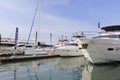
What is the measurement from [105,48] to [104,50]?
0.23 meters

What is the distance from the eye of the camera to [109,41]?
23094 millimetres

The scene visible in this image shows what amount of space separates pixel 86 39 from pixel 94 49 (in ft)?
4.20

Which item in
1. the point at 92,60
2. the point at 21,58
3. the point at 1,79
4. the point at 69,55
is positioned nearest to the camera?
the point at 1,79

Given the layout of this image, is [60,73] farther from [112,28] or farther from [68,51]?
[68,51]

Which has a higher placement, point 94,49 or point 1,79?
point 94,49

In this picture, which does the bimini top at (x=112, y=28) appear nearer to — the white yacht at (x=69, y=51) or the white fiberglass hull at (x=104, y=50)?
the white fiberglass hull at (x=104, y=50)

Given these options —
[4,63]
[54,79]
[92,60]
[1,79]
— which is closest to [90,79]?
[54,79]

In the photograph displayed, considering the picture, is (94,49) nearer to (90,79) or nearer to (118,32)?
(118,32)

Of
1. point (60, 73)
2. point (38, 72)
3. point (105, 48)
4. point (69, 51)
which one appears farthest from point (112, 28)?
point (69, 51)

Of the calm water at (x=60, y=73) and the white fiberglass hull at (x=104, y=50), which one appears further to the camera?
the white fiberglass hull at (x=104, y=50)

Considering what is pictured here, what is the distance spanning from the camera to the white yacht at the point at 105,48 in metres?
23.2

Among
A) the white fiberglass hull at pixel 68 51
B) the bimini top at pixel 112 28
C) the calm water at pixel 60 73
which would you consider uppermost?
the bimini top at pixel 112 28

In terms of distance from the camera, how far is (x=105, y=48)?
23375 millimetres

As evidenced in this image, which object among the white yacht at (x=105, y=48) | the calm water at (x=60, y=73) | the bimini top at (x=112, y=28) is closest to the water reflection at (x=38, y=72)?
the calm water at (x=60, y=73)
